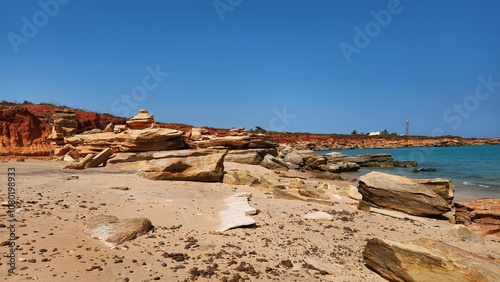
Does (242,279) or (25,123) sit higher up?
(25,123)

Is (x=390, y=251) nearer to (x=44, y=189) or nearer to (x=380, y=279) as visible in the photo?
(x=380, y=279)

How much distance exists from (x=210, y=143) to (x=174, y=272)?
19.1 meters

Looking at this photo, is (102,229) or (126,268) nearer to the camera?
(126,268)

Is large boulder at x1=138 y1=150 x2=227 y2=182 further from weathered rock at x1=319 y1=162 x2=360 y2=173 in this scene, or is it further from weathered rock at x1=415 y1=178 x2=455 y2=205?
weathered rock at x1=319 y1=162 x2=360 y2=173

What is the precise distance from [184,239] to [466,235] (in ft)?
22.7

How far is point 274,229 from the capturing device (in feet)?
22.0

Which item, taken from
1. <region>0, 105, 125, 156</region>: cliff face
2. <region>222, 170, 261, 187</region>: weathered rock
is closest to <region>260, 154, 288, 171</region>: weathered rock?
<region>222, 170, 261, 187</region>: weathered rock

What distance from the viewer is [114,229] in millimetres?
5422

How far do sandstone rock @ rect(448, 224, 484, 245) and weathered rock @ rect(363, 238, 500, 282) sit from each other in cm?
356

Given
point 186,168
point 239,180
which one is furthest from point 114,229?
point 239,180

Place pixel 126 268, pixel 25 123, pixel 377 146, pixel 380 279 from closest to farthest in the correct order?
1. pixel 126 268
2. pixel 380 279
3. pixel 25 123
4. pixel 377 146

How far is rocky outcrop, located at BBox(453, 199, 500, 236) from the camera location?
9.09m

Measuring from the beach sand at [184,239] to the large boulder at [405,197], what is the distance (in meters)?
0.60

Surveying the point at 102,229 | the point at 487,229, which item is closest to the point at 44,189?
the point at 102,229
